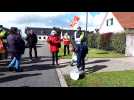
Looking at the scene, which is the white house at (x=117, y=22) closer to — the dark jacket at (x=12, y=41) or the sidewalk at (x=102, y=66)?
the sidewalk at (x=102, y=66)

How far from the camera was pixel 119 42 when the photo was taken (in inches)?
1107

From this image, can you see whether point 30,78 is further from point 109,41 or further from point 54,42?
point 109,41

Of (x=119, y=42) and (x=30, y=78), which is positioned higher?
(x=119, y=42)

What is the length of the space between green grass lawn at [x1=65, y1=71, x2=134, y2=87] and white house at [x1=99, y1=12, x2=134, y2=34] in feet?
99.7

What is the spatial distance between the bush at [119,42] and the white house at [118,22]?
13304 mm

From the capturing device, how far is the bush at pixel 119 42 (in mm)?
27297

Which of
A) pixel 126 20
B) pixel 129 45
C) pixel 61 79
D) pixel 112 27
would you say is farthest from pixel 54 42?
pixel 112 27

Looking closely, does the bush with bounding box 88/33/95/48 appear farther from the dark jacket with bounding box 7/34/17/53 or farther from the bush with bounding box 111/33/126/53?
the dark jacket with bounding box 7/34/17/53

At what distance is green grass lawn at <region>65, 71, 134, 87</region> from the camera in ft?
36.5

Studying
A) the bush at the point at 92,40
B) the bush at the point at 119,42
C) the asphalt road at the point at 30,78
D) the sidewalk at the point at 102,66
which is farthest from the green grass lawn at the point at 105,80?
the bush at the point at 92,40

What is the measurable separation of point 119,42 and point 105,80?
16.5m
